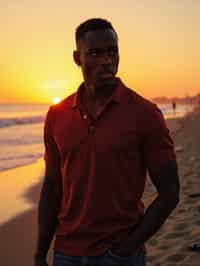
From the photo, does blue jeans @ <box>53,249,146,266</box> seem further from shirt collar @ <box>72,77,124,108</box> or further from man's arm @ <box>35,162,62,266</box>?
shirt collar @ <box>72,77,124,108</box>

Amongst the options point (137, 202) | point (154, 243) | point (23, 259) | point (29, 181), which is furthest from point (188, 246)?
point (29, 181)

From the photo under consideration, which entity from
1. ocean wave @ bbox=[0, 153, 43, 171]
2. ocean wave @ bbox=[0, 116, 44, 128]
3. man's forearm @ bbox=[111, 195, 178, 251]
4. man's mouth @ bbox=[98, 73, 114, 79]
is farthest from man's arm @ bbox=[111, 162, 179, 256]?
ocean wave @ bbox=[0, 116, 44, 128]

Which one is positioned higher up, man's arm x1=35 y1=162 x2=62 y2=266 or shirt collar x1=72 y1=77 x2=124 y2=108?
shirt collar x1=72 y1=77 x2=124 y2=108

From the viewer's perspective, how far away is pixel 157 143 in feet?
6.75

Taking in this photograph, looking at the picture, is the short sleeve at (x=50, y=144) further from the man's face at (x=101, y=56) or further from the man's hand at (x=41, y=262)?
the man's hand at (x=41, y=262)

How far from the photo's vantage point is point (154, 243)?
5953 millimetres

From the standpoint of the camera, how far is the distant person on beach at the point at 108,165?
206 centimetres

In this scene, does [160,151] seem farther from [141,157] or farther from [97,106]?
[97,106]

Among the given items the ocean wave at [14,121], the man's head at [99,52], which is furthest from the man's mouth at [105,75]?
the ocean wave at [14,121]

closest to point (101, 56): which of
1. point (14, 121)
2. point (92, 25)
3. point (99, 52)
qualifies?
point (99, 52)

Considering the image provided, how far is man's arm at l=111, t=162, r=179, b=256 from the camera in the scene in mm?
2082

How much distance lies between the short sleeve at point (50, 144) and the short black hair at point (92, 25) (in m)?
0.41

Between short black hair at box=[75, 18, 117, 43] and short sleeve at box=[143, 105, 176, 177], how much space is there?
0.49 m

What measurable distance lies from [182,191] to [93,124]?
7.07 m
